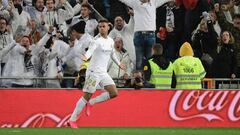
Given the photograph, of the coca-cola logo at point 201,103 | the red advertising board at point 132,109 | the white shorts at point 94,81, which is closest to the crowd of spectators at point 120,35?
the red advertising board at point 132,109

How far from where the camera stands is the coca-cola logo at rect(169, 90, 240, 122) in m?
15.5

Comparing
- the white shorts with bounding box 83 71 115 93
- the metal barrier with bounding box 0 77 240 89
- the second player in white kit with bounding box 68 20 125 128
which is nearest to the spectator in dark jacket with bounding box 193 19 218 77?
the metal barrier with bounding box 0 77 240 89

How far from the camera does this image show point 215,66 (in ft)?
54.1

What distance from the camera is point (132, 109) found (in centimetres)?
1538

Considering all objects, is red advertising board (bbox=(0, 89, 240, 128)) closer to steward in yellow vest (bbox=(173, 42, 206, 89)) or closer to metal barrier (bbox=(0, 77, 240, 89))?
steward in yellow vest (bbox=(173, 42, 206, 89))

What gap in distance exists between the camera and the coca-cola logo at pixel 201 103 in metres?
15.5

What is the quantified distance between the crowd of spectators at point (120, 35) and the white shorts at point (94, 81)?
5.05 ft

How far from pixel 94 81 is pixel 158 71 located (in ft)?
8.30

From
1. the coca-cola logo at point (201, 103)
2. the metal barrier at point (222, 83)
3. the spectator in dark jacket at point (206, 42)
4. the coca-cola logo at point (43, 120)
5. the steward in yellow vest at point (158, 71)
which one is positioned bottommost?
the coca-cola logo at point (43, 120)

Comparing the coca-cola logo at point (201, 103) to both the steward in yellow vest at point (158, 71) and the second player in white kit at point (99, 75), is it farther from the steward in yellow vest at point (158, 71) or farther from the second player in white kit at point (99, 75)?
the second player in white kit at point (99, 75)

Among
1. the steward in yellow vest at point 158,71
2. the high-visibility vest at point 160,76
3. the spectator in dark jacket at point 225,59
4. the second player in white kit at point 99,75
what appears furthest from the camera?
the spectator in dark jacket at point 225,59

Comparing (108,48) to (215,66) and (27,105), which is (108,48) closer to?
(27,105)

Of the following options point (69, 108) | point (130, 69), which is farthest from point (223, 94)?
point (69, 108)

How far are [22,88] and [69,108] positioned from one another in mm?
1344
